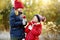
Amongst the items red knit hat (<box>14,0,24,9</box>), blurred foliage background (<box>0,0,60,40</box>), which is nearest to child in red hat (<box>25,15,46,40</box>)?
blurred foliage background (<box>0,0,60,40</box>)

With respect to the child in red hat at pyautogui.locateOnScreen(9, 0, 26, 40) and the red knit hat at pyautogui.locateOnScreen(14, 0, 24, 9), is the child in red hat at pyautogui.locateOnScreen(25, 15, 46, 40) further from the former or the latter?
the red knit hat at pyautogui.locateOnScreen(14, 0, 24, 9)

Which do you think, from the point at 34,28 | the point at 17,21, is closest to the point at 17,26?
the point at 17,21

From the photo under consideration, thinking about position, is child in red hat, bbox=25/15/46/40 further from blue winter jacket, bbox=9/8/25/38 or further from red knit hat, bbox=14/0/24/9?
red knit hat, bbox=14/0/24/9

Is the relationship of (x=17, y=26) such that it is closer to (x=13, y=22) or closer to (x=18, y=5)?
(x=13, y=22)

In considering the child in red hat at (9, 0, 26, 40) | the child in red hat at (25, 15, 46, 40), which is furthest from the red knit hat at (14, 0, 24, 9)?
the child in red hat at (25, 15, 46, 40)

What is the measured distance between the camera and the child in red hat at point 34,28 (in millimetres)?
1287

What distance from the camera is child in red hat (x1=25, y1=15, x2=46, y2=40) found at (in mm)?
1287

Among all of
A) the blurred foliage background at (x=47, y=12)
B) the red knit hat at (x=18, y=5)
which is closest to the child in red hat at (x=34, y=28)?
the blurred foliage background at (x=47, y=12)

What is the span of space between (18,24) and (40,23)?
0.19 meters

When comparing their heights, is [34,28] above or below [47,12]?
below

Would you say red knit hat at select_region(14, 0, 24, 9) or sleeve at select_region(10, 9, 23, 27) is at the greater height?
red knit hat at select_region(14, 0, 24, 9)

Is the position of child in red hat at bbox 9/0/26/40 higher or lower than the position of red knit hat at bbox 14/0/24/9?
lower

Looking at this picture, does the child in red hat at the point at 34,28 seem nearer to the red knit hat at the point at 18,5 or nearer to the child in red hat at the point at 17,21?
the child in red hat at the point at 17,21

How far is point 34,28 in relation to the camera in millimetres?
1300
